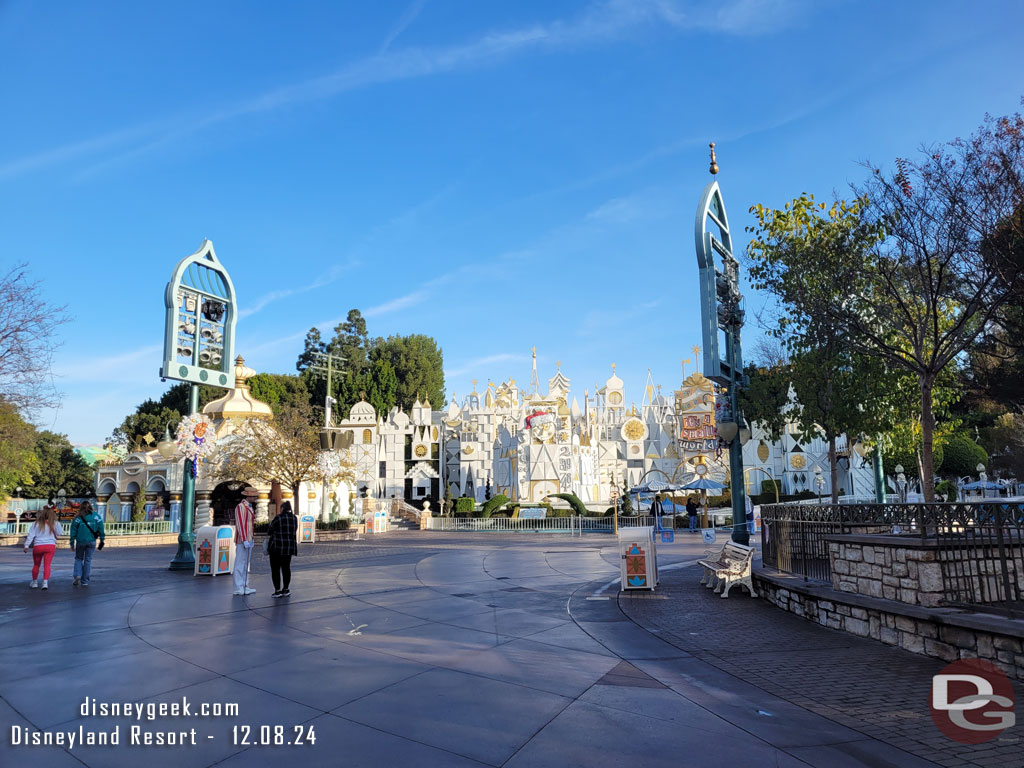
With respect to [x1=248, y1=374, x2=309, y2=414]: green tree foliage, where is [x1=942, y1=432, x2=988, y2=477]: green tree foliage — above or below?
below

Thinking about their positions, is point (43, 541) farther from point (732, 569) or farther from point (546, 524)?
point (546, 524)

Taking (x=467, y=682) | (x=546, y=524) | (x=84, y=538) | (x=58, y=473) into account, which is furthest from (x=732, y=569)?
(x=58, y=473)

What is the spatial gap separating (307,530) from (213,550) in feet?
43.4

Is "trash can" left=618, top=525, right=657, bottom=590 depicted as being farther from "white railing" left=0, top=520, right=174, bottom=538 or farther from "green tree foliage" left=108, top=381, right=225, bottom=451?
"green tree foliage" left=108, top=381, right=225, bottom=451

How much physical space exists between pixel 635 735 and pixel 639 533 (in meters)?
7.95

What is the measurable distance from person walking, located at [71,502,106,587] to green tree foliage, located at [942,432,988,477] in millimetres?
48945

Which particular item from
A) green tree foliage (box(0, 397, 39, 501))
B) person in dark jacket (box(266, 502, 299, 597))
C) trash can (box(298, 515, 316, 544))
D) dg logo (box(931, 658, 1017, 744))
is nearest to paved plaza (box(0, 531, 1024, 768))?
dg logo (box(931, 658, 1017, 744))

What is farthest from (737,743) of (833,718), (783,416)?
(783,416)

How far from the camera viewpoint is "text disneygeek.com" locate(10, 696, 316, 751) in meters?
4.53

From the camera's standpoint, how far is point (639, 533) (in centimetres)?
1252

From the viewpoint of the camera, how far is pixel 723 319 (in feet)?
52.0

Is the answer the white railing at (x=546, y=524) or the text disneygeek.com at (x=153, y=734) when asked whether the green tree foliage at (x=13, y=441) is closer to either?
the text disneygeek.com at (x=153, y=734)

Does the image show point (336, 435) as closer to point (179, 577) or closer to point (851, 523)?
point (179, 577)

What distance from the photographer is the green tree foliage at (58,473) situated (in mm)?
58469
